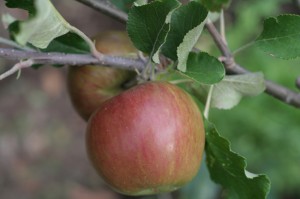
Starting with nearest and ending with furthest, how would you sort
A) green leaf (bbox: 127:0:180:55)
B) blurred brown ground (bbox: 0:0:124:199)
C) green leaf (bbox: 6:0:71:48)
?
green leaf (bbox: 6:0:71:48) → green leaf (bbox: 127:0:180:55) → blurred brown ground (bbox: 0:0:124:199)

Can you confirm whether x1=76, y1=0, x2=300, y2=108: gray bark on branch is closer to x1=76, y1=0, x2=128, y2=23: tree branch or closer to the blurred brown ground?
x1=76, y1=0, x2=128, y2=23: tree branch

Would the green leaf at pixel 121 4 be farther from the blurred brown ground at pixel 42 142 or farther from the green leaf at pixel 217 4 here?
the blurred brown ground at pixel 42 142

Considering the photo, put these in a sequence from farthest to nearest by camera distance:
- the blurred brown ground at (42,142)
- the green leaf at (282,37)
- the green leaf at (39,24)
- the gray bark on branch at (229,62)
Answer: the blurred brown ground at (42,142)
the gray bark on branch at (229,62)
the green leaf at (282,37)
the green leaf at (39,24)

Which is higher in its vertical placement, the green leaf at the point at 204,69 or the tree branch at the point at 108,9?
the green leaf at the point at 204,69

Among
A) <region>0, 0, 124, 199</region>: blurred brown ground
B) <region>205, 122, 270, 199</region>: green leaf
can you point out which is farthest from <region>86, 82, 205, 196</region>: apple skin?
<region>0, 0, 124, 199</region>: blurred brown ground

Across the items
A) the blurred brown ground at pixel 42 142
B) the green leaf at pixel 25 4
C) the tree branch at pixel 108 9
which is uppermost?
the green leaf at pixel 25 4

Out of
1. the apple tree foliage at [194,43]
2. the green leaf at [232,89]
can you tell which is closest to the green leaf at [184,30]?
the apple tree foliage at [194,43]
